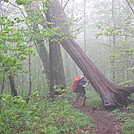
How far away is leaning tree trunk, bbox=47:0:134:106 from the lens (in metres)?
8.05

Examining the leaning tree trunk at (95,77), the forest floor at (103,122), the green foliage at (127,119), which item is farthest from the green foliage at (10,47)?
the green foliage at (127,119)

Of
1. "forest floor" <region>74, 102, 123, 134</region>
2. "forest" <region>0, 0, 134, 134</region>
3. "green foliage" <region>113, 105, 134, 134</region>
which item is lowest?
"forest floor" <region>74, 102, 123, 134</region>

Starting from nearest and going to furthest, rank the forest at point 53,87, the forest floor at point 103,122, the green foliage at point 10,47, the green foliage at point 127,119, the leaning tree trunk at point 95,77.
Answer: the green foliage at point 10,47
the forest at point 53,87
the green foliage at point 127,119
the forest floor at point 103,122
the leaning tree trunk at point 95,77

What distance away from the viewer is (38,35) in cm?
695

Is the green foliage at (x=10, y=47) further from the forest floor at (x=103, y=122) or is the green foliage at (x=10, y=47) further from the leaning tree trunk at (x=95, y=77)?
the leaning tree trunk at (x=95, y=77)

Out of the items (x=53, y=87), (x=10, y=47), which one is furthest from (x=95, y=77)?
(x=10, y=47)

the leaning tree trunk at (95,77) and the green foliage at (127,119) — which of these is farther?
the leaning tree trunk at (95,77)

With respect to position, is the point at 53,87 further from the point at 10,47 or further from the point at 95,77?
the point at 95,77

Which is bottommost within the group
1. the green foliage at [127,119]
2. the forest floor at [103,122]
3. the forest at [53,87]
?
the forest floor at [103,122]

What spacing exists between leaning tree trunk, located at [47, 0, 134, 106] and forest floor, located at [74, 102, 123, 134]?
574mm

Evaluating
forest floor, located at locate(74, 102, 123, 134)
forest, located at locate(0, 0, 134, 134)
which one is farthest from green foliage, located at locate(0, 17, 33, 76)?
forest floor, located at locate(74, 102, 123, 134)

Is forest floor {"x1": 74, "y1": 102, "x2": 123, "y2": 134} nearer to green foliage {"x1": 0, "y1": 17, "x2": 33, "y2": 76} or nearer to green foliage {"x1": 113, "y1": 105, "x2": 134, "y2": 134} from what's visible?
green foliage {"x1": 113, "y1": 105, "x2": 134, "y2": 134}

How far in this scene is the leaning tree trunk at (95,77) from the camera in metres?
8.05

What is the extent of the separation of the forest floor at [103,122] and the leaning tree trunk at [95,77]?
1.88 feet
